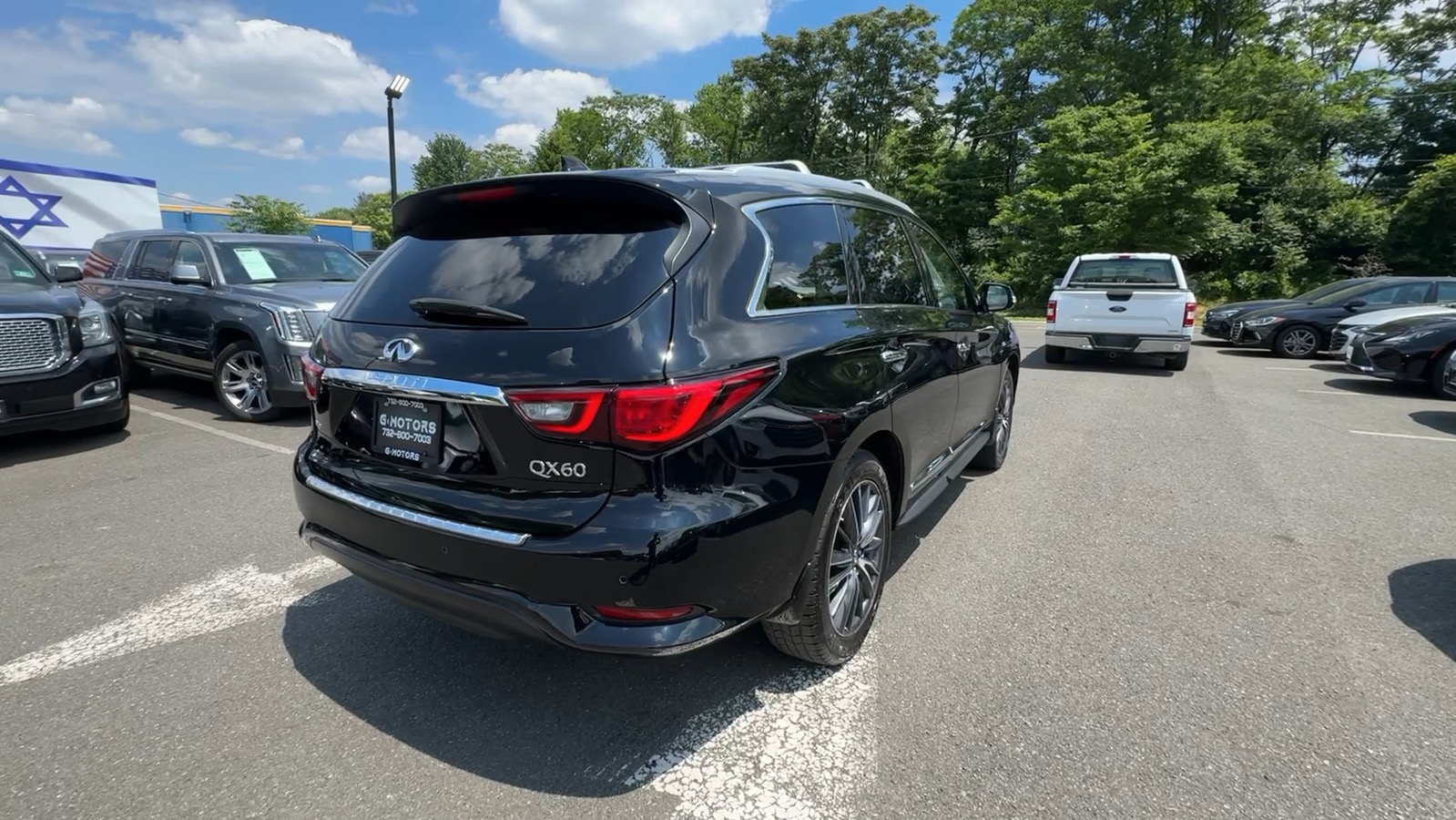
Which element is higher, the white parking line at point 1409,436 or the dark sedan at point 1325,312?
the dark sedan at point 1325,312

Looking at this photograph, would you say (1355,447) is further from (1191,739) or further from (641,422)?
(641,422)

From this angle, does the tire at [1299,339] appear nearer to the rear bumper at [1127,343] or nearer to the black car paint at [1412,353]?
the black car paint at [1412,353]

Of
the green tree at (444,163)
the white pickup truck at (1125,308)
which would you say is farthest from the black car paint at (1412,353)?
the green tree at (444,163)

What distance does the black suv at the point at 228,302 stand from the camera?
6469mm

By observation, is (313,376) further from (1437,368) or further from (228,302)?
(1437,368)

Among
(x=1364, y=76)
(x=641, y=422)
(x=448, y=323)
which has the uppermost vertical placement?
(x=1364, y=76)

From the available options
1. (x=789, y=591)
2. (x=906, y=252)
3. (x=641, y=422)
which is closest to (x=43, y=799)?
(x=641, y=422)

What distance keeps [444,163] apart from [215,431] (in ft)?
199

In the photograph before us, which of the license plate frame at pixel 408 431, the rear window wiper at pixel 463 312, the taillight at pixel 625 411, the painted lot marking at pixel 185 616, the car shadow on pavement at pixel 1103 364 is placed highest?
the rear window wiper at pixel 463 312

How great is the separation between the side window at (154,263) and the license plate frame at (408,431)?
694 cm

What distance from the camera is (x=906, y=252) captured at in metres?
3.79

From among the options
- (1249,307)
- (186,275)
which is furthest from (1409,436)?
(186,275)

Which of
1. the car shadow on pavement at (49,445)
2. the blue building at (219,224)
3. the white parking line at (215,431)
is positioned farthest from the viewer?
the blue building at (219,224)

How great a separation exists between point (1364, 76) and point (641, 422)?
146 ft
